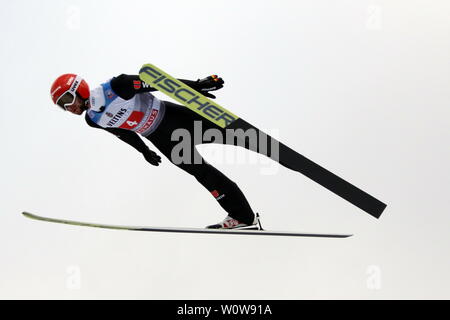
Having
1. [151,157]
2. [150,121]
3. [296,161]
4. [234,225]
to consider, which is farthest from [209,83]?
[234,225]

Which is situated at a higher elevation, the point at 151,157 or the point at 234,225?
the point at 151,157

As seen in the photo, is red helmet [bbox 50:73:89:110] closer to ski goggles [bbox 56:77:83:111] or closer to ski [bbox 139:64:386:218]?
ski goggles [bbox 56:77:83:111]

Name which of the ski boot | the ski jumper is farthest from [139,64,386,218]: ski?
the ski boot

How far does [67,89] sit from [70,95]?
1.8 inches

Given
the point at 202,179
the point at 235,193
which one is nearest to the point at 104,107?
the point at 202,179

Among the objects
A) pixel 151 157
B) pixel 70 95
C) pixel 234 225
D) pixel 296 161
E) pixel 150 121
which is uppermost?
pixel 70 95

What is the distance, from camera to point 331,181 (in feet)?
11.4

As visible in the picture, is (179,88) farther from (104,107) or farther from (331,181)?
(331,181)

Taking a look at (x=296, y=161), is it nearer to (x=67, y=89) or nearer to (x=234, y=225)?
(x=234, y=225)

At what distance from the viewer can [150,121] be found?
3678mm

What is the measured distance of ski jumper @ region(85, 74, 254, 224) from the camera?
3.49m

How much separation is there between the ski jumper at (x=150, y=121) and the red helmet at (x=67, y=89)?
87mm

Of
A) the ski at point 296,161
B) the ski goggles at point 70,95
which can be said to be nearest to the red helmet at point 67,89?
the ski goggles at point 70,95

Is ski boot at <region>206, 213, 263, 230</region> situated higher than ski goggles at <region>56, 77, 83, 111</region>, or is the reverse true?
ski goggles at <region>56, 77, 83, 111</region>
